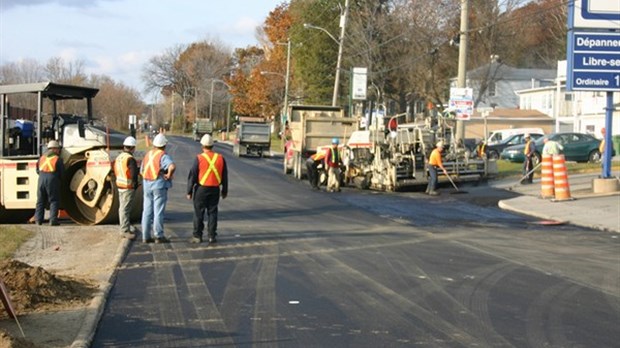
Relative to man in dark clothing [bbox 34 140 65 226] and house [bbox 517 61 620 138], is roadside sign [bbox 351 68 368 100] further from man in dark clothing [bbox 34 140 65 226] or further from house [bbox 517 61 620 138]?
man in dark clothing [bbox 34 140 65 226]

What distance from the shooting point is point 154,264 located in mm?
10766

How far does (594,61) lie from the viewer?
22094 millimetres

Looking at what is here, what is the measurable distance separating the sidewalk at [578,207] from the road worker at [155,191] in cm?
920

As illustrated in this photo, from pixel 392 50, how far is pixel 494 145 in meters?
17.9

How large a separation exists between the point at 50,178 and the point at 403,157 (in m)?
13.2

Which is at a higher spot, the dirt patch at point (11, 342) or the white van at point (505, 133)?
the white van at point (505, 133)

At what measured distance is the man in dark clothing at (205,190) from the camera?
12891 mm

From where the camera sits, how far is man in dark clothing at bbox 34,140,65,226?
48.3ft

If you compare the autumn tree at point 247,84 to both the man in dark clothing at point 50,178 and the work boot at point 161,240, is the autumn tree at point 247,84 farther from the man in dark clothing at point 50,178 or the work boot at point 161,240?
the work boot at point 161,240

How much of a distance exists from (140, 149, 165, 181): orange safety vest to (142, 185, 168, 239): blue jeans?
191 mm

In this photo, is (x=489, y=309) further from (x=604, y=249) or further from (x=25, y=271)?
(x=604, y=249)

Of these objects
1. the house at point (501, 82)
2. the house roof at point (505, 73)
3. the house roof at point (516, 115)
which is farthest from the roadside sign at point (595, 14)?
the house roof at point (516, 115)

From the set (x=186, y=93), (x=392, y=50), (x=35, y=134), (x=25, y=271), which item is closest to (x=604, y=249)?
(x=25, y=271)

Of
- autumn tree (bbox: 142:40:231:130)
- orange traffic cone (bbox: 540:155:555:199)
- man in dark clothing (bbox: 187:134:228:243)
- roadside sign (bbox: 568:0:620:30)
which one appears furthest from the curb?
autumn tree (bbox: 142:40:231:130)
